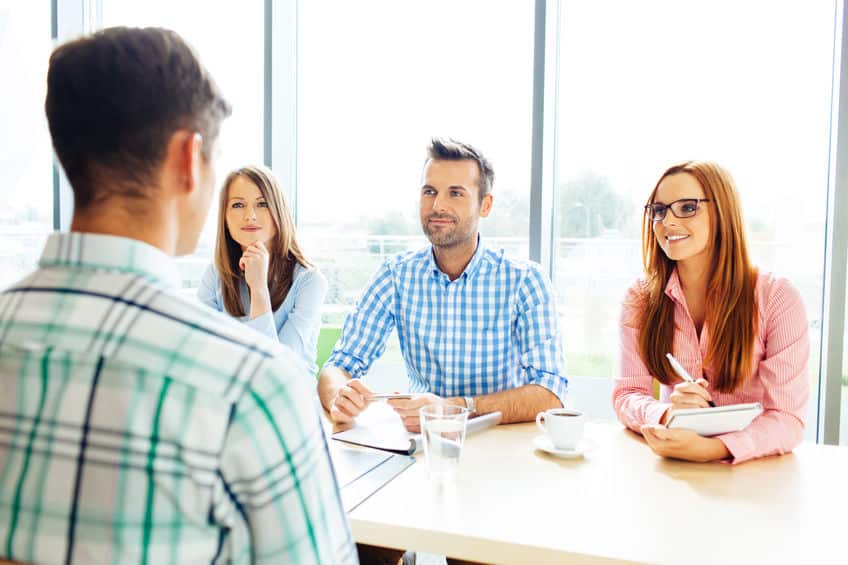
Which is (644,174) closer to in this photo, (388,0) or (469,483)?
(388,0)

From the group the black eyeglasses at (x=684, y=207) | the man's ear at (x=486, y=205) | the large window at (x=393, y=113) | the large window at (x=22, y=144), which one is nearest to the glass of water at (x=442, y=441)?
the black eyeglasses at (x=684, y=207)

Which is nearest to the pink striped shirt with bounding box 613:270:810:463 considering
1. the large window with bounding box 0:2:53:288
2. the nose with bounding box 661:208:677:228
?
the nose with bounding box 661:208:677:228

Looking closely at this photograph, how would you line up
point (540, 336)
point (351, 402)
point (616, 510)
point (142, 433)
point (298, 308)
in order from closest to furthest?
point (142, 433) → point (616, 510) → point (351, 402) → point (540, 336) → point (298, 308)

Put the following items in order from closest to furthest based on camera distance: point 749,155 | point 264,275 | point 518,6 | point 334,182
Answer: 1. point 264,275
2. point 749,155
3. point 518,6
4. point 334,182

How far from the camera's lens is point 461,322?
2062mm

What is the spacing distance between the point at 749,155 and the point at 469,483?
195 centimetres

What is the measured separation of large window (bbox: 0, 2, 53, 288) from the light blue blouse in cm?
126

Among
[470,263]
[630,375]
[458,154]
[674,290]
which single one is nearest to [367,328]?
[470,263]

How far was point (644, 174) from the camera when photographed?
102 inches

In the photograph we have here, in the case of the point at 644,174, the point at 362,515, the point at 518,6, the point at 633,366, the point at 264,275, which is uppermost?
the point at 518,6

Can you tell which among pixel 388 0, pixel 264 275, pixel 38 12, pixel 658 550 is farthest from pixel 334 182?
pixel 658 550

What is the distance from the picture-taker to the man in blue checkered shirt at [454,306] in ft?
6.70

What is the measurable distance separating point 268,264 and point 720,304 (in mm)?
1497

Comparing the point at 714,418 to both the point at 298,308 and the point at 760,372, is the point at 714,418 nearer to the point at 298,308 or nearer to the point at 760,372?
the point at 760,372
